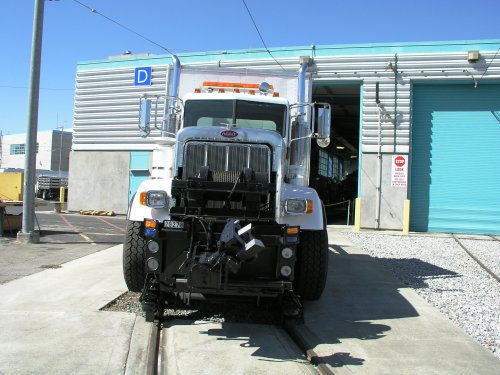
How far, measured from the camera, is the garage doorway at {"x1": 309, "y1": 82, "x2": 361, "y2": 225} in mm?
20906

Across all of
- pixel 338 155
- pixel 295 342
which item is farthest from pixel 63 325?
pixel 338 155

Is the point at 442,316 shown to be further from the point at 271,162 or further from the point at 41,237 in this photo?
the point at 41,237

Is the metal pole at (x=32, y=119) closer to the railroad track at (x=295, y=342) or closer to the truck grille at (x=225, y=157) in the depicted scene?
the truck grille at (x=225, y=157)

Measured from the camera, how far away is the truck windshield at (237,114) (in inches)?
281

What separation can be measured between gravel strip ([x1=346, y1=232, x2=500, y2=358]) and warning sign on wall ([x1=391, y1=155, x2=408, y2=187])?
7.20 feet

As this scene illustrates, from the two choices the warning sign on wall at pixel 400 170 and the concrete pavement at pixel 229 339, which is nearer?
the concrete pavement at pixel 229 339

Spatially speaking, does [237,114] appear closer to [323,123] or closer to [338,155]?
[323,123]

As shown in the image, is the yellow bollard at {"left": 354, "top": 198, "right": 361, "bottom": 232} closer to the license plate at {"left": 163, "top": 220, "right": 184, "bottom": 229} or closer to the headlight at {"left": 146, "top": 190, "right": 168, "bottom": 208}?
the headlight at {"left": 146, "top": 190, "right": 168, "bottom": 208}

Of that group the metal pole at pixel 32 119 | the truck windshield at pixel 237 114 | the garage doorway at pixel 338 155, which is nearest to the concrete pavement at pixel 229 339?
the truck windshield at pixel 237 114

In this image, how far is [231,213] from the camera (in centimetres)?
535

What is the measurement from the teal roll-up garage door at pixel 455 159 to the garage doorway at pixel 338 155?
2884 millimetres

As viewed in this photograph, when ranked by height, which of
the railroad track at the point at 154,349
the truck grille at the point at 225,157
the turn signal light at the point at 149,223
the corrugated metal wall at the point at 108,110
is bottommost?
the railroad track at the point at 154,349

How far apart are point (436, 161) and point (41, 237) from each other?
42.4 feet

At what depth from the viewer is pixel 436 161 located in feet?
57.5
